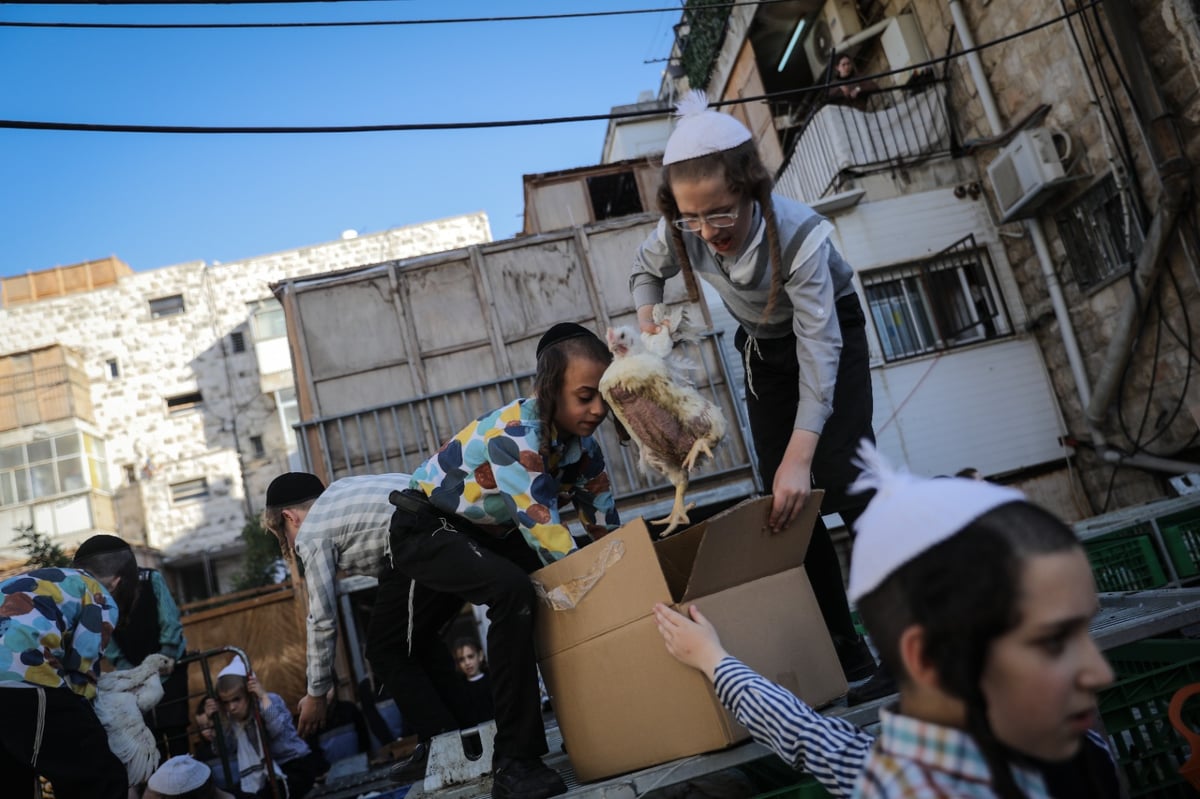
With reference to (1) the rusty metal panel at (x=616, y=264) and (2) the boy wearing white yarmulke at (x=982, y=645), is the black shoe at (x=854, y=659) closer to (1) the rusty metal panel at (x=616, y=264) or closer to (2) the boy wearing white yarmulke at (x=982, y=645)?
(2) the boy wearing white yarmulke at (x=982, y=645)

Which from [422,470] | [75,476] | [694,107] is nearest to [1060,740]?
[694,107]

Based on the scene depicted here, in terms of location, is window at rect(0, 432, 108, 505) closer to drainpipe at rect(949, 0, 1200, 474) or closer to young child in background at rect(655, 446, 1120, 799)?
drainpipe at rect(949, 0, 1200, 474)

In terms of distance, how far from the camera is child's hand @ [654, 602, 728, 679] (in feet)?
6.75

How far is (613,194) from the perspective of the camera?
12734 millimetres

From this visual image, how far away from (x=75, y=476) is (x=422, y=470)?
25.9 meters

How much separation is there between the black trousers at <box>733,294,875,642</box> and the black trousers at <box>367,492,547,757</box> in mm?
956

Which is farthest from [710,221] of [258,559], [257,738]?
[258,559]

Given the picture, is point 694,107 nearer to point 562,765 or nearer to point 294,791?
point 562,765

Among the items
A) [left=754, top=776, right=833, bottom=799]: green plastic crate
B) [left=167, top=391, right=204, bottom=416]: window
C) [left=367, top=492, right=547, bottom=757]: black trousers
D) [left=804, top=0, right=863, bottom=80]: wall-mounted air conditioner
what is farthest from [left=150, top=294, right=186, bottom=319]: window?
[left=754, top=776, right=833, bottom=799]: green plastic crate

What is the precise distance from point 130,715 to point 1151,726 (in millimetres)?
3925

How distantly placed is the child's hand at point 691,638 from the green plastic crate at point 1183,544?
174 inches

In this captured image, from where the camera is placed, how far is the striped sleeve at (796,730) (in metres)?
1.63

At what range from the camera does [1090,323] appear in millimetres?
8977

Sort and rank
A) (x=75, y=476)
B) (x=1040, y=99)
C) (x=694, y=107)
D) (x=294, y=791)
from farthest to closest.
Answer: (x=75, y=476), (x=1040, y=99), (x=294, y=791), (x=694, y=107)
